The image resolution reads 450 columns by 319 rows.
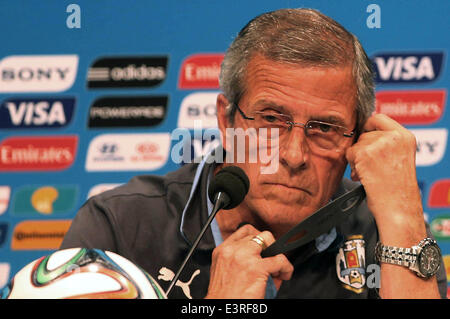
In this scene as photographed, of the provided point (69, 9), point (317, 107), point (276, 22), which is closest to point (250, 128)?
point (317, 107)

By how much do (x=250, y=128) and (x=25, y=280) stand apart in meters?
0.99

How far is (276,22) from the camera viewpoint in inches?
81.4

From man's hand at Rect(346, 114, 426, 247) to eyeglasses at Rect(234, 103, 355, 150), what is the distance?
0.19 feet

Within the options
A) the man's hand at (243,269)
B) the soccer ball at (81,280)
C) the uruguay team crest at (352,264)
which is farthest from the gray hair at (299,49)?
the soccer ball at (81,280)

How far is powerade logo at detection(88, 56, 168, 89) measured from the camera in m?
3.28

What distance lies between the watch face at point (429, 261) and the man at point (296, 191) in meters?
0.03

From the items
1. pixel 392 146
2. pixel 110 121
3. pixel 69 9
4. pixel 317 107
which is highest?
pixel 69 9

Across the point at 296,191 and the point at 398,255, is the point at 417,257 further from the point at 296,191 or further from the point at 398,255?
the point at 296,191

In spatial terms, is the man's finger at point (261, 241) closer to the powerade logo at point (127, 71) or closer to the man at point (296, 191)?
the man at point (296, 191)

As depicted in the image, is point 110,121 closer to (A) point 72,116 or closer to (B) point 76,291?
(A) point 72,116

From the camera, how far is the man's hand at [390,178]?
187 cm

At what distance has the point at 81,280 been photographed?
120 cm

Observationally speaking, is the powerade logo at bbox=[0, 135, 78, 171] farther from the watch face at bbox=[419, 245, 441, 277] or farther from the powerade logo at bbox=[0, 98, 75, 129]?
the watch face at bbox=[419, 245, 441, 277]

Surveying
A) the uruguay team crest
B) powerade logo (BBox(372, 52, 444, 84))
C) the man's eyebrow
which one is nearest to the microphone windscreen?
the man's eyebrow
